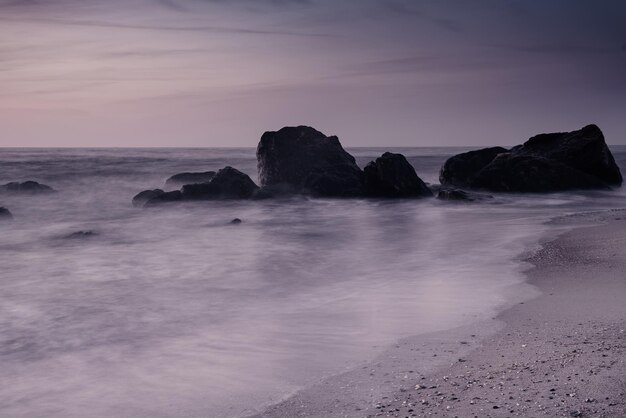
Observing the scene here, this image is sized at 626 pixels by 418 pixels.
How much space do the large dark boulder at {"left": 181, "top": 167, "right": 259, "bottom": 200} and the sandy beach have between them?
19.0m

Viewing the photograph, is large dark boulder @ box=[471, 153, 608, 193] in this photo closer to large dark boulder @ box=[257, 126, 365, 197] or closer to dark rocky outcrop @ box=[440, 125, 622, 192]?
dark rocky outcrop @ box=[440, 125, 622, 192]

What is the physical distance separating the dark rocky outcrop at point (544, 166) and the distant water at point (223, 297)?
5498mm

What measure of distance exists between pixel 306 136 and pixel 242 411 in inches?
976

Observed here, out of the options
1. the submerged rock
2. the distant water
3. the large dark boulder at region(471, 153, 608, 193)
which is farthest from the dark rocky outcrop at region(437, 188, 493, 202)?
the submerged rock

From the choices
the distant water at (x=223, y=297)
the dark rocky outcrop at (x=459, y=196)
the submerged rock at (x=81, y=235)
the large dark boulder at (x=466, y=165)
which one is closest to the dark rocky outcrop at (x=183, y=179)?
the distant water at (x=223, y=297)

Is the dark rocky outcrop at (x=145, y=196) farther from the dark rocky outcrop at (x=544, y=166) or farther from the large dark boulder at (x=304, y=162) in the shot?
the dark rocky outcrop at (x=544, y=166)

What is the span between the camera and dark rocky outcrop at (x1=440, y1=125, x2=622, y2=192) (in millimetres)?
28500

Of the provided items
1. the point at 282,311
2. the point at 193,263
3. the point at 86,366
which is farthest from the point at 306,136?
the point at 86,366

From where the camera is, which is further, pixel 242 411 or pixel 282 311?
pixel 282 311

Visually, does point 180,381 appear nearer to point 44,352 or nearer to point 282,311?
point 44,352

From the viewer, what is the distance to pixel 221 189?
26.4 m

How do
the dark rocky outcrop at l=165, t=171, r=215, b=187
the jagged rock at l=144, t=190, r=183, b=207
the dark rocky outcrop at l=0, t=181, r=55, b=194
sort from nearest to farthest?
the jagged rock at l=144, t=190, r=183, b=207, the dark rocky outcrop at l=0, t=181, r=55, b=194, the dark rocky outcrop at l=165, t=171, r=215, b=187

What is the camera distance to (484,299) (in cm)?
853

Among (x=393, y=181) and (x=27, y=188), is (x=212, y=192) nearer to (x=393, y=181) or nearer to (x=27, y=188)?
(x=393, y=181)
